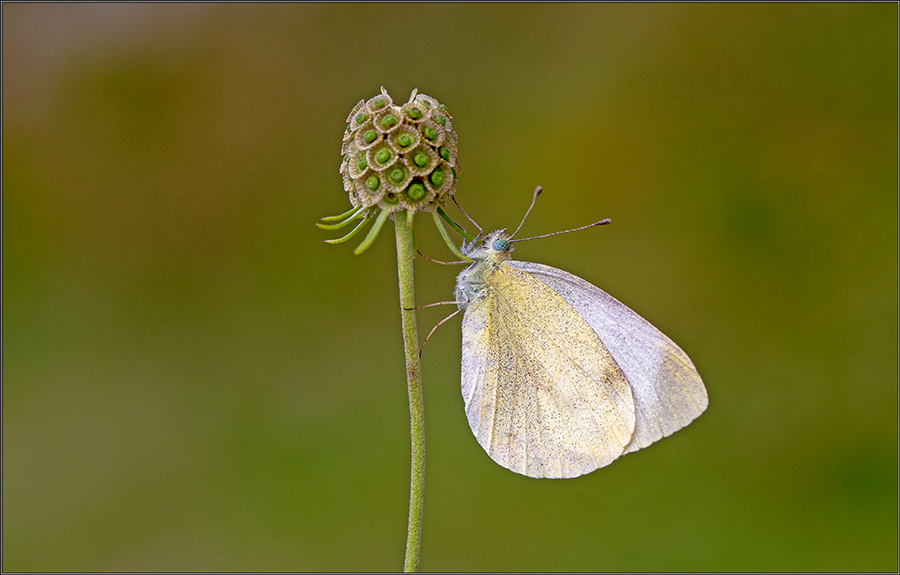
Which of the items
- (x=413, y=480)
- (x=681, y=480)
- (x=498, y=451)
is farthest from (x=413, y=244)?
(x=681, y=480)

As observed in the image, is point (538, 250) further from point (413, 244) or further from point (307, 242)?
point (413, 244)

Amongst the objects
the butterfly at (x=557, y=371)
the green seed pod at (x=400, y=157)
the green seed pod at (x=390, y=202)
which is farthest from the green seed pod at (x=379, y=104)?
the butterfly at (x=557, y=371)

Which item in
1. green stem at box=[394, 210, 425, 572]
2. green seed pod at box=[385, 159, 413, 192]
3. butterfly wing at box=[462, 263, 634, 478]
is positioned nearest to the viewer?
green stem at box=[394, 210, 425, 572]

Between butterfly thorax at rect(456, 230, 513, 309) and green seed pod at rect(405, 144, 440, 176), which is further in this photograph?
butterfly thorax at rect(456, 230, 513, 309)

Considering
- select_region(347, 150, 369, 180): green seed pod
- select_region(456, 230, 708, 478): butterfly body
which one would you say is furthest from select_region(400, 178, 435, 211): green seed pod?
select_region(456, 230, 708, 478): butterfly body

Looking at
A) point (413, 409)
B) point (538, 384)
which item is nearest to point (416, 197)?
point (413, 409)

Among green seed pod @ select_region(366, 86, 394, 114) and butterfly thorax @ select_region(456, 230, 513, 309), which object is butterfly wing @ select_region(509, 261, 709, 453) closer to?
butterfly thorax @ select_region(456, 230, 513, 309)

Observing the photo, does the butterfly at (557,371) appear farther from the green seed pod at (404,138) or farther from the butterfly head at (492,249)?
the green seed pod at (404,138)
